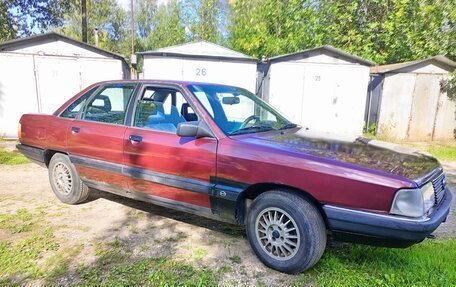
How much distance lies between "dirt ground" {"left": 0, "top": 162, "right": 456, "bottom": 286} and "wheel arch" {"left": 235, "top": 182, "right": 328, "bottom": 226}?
0.45 m

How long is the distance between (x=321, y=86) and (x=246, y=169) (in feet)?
28.6

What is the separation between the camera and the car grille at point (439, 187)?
278 centimetres

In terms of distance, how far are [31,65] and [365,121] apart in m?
11.1

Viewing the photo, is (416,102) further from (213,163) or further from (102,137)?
(102,137)

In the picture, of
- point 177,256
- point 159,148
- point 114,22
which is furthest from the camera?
point 114,22

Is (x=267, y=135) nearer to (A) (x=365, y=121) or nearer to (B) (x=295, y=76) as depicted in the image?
(B) (x=295, y=76)

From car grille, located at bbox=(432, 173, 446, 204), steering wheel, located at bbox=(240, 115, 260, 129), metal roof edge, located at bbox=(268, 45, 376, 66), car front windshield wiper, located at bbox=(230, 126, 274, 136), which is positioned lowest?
car grille, located at bbox=(432, 173, 446, 204)

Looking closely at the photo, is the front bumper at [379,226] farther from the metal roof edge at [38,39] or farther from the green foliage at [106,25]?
the green foliage at [106,25]

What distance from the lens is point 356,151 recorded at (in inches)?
118

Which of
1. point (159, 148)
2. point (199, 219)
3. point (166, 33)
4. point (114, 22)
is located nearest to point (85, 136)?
point (159, 148)

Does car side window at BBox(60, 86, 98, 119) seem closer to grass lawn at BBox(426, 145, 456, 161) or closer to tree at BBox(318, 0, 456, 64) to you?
grass lawn at BBox(426, 145, 456, 161)

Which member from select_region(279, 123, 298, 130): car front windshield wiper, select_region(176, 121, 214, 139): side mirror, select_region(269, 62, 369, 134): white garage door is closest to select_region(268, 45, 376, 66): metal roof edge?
select_region(269, 62, 369, 134): white garage door

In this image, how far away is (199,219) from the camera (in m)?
4.10

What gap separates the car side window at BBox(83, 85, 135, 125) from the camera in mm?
3900
